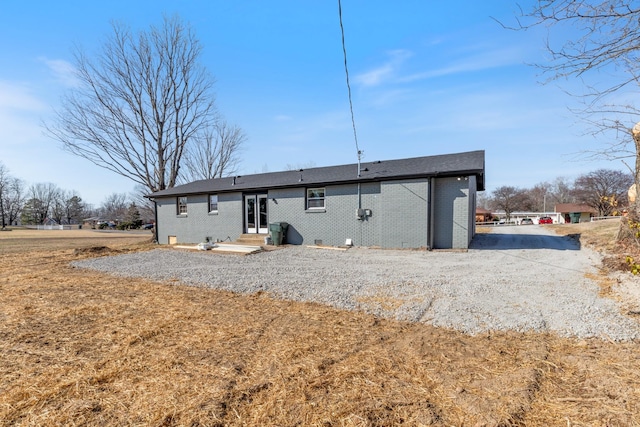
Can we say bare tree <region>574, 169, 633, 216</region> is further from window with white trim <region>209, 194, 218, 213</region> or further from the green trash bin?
window with white trim <region>209, 194, 218, 213</region>

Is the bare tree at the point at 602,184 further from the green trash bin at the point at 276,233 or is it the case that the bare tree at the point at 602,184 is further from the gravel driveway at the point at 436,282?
the green trash bin at the point at 276,233

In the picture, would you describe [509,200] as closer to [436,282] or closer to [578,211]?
[578,211]

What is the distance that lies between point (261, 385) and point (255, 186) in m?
12.6

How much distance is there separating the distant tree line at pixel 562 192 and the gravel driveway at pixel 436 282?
55.7 feet

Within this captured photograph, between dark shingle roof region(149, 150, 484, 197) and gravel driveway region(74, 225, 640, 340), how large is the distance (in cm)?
303

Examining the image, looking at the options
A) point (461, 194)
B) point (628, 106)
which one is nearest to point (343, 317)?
point (628, 106)

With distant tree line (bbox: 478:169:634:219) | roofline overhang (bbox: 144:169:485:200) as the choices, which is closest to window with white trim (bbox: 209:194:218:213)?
roofline overhang (bbox: 144:169:485:200)

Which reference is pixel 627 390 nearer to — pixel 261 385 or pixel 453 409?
pixel 453 409

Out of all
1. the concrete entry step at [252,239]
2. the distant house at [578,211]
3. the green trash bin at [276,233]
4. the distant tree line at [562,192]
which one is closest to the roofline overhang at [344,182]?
the green trash bin at [276,233]

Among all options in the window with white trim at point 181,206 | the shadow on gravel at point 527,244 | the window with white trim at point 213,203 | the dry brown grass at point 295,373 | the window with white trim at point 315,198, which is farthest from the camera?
the window with white trim at point 181,206

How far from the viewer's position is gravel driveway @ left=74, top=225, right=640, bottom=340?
3814mm

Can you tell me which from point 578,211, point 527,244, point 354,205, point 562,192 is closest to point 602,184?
point 578,211

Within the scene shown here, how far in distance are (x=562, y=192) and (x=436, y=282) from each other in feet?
297

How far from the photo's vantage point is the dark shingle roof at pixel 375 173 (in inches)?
424
